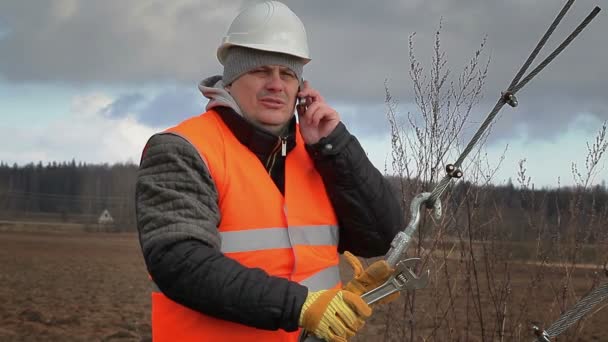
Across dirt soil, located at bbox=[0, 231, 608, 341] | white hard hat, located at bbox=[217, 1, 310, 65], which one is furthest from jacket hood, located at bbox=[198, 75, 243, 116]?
dirt soil, located at bbox=[0, 231, 608, 341]

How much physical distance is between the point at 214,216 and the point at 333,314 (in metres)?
0.53

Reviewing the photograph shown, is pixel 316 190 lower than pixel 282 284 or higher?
higher

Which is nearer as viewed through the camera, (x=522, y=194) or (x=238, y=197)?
(x=238, y=197)

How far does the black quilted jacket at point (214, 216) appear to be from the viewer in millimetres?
2531

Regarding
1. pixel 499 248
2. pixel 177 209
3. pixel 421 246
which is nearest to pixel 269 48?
pixel 177 209

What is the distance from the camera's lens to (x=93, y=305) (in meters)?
14.1

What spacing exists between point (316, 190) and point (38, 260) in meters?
21.1

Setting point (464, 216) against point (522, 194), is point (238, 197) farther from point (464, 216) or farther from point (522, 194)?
point (522, 194)

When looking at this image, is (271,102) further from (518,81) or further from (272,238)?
(518,81)

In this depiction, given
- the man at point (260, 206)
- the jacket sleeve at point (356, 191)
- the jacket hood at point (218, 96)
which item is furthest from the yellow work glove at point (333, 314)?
the jacket hood at point (218, 96)

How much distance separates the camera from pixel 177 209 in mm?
2643

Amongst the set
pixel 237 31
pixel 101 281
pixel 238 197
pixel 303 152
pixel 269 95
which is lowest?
pixel 101 281

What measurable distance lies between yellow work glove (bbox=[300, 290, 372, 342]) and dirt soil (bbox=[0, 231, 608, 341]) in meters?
2.78

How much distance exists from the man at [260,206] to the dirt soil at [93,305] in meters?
2.41
